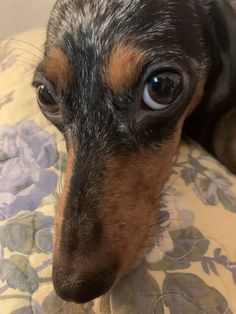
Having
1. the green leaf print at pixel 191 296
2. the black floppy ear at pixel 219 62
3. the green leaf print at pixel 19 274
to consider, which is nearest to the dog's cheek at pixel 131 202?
the green leaf print at pixel 191 296

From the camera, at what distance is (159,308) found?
4.37ft

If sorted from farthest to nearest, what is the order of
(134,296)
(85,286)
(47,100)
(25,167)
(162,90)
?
(25,167) < (47,100) < (162,90) < (134,296) < (85,286)

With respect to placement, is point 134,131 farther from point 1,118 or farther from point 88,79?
point 1,118

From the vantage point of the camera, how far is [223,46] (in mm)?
1771

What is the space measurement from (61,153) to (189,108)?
411mm

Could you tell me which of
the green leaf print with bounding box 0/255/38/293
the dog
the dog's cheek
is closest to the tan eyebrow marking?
the dog

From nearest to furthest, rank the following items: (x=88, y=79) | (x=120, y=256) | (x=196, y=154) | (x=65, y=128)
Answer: (x=120, y=256) < (x=88, y=79) < (x=65, y=128) < (x=196, y=154)

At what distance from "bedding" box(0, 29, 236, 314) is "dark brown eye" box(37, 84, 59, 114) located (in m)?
0.18

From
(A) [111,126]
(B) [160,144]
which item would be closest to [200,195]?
(B) [160,144]

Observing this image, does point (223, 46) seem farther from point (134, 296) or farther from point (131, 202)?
point (134, 296)

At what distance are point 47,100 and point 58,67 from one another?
0.54ft

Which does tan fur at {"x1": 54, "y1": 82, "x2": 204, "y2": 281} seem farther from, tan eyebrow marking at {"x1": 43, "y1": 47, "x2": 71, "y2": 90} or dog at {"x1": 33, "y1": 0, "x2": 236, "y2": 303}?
tan eyebrow marking at {"x1": 43, "y1": 47, "x2": 71, "y2": 90}

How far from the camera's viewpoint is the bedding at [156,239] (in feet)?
4.44

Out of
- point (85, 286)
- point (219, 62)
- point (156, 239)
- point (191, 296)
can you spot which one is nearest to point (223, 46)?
point (219, 62)
